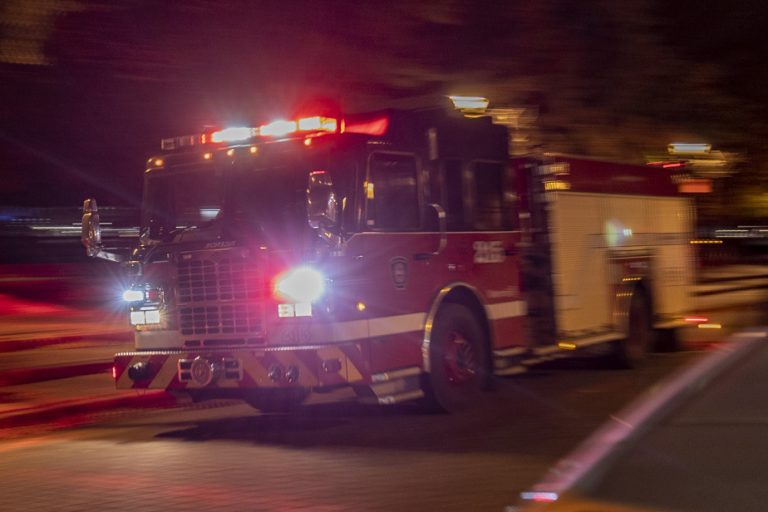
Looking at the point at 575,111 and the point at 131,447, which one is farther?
the point at 575,111

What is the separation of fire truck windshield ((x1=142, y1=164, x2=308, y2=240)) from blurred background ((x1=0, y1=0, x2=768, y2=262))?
589 mm

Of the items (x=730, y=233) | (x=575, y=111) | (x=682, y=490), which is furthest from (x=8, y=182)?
(x=730, y=233)

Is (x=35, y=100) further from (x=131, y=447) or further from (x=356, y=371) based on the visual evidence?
(x=356, y=371)

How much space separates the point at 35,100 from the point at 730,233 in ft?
108

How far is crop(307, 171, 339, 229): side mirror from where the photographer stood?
8.28m

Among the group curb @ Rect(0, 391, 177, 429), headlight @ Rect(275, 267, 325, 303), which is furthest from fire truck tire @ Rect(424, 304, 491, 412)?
curb @ Rect(0, 391, 177, 429)

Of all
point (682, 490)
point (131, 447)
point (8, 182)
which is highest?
point (8, 182)

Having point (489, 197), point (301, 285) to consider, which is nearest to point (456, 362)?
point (489, 197)

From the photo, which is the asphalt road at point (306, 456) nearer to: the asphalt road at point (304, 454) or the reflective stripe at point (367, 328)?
the asphalt road at point (304, 454)

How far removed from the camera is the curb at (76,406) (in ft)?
34.4

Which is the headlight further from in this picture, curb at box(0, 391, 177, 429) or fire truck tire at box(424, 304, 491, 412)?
curb at box(0, 391, 177, 429)

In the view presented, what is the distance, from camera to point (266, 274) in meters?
9.02

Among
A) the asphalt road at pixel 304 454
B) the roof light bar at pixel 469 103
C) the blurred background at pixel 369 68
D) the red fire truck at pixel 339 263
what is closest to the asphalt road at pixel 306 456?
the asphalt road at pixel 304 454

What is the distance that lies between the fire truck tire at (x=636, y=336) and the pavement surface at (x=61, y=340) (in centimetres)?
176
